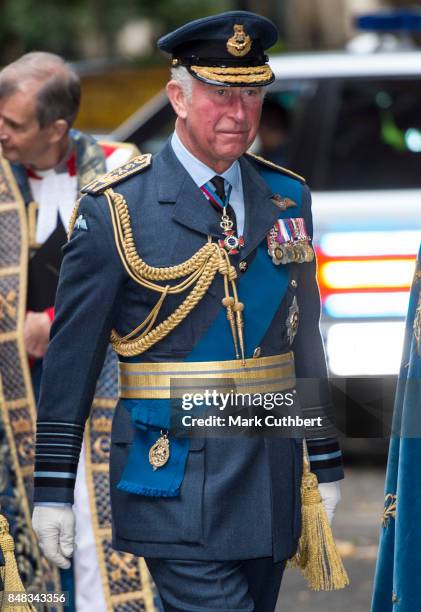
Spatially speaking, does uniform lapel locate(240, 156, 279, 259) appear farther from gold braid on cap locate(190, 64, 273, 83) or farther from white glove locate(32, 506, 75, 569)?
white glove locate(32, 506, 75, 569)

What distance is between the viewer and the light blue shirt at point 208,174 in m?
3.86

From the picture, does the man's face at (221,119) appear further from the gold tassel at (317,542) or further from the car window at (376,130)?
the car window at (376,130)

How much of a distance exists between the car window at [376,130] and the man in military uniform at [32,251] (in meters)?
3.03

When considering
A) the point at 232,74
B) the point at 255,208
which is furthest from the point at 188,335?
the point at 232,74

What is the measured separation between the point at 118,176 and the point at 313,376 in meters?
0.69

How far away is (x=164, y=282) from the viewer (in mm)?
3766

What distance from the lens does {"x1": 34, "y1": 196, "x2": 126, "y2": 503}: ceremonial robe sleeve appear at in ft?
12.3

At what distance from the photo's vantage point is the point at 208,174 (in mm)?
3863

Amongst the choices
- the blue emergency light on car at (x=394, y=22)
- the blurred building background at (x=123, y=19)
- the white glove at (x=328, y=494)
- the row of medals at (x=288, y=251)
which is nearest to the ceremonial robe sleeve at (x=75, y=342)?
the row of medals at (x=288, y=251)

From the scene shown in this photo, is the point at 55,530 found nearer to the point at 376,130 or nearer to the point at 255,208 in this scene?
the point at 255,208

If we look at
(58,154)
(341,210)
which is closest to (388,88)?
(341,210)

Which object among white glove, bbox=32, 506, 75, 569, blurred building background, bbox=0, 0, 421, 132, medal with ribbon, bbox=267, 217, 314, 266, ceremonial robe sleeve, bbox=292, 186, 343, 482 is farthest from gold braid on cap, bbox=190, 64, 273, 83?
blurred building background, bbox=0, 0, 421, 132

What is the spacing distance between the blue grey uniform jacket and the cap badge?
299mm

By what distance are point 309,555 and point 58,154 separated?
167 centimetres
